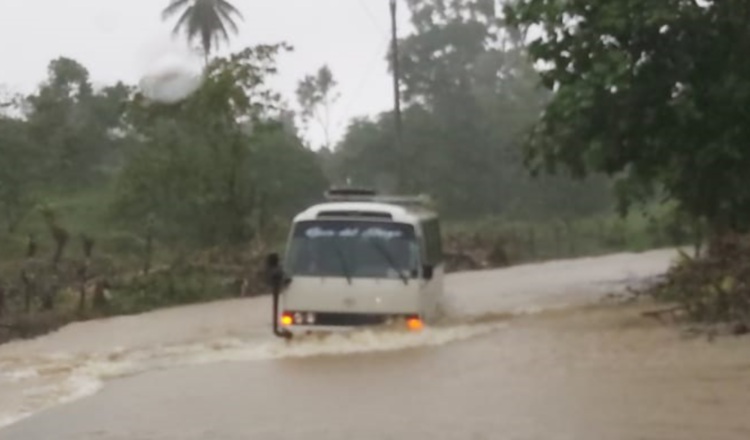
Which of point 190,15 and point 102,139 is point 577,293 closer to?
point 102,139

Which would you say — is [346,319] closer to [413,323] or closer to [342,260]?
[342,260]

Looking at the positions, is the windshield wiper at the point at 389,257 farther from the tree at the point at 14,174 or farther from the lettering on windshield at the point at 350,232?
the tree at the point at 14,174

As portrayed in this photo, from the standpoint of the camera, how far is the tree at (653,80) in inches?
902

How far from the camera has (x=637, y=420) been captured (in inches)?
465

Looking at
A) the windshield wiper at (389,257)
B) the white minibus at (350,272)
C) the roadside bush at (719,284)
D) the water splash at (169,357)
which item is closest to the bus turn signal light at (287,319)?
the white minibus at (350,272)

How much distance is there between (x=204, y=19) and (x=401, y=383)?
38.3 metres

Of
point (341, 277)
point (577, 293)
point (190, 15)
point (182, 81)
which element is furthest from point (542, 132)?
point (190, 15)

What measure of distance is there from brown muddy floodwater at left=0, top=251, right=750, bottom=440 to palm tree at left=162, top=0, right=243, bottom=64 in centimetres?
2886

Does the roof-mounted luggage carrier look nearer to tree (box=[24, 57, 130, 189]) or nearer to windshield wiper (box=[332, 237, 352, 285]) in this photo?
windshield wiper (box=[332, 237, 352, 285])

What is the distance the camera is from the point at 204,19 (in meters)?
52.0

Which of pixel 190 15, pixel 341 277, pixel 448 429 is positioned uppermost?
pixel 190 15

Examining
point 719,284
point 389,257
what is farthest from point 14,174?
point 719,284

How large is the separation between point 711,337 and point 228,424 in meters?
6.24

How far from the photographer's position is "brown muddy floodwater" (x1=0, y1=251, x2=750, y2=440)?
12.2 m
